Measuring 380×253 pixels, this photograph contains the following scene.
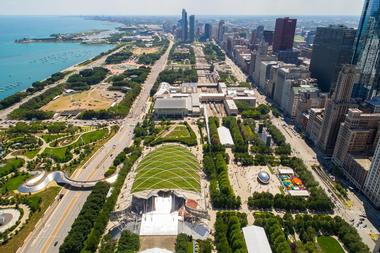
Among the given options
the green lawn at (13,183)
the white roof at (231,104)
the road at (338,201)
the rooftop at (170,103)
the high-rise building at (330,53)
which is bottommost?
the green lawn at (13,183)

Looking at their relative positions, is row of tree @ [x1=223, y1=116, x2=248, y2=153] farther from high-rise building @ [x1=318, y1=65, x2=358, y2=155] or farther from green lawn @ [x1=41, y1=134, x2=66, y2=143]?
green lawn @ [x1=41, y1=134, x2=66, y2=143]

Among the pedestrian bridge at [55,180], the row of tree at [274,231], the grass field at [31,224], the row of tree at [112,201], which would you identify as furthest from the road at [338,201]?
the grass field at [31,224]

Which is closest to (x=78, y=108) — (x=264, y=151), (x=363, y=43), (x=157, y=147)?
(x=157, y=147)

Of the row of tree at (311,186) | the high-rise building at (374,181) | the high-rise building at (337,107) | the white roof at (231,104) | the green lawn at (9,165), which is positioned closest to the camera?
the high-rise building at (374,181)

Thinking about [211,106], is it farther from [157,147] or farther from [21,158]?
[21,158]

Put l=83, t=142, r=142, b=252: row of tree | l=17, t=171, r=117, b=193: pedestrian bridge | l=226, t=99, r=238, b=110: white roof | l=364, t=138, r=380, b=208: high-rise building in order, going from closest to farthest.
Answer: l=83, t=142, r=142, b=252: row of tree, l=364, t=138, r=380, b=208: high-rise building, l=17, t=171, r=117, b=193: pedestrian bridge, l=226, t=99, r=238, b=110: white roof

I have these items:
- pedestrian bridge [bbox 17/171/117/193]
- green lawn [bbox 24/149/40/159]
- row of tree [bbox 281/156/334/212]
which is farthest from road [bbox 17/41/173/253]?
row of tree [bbox 281/156/334/212]

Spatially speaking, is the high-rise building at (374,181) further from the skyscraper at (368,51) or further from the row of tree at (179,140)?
the skyscraper at (368,51)

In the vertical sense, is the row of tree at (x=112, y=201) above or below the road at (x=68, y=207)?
above
